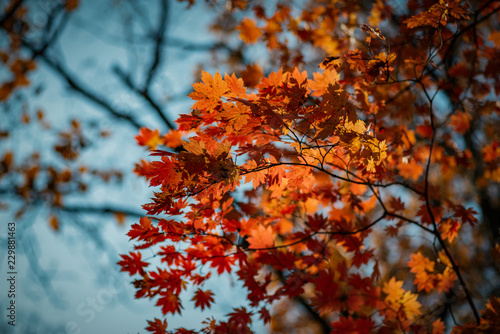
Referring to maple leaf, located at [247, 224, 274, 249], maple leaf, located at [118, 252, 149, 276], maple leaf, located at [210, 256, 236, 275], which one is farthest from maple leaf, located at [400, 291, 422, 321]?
maple leaf, located at [118, 252, 149, 276]

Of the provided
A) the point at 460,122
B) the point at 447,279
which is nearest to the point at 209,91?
the point at 447,279

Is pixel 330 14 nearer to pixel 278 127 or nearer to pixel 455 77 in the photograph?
pixel 455 77

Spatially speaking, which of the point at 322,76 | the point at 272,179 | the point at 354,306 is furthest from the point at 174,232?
the point at 322,76

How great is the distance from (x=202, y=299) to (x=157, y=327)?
43 centimetres

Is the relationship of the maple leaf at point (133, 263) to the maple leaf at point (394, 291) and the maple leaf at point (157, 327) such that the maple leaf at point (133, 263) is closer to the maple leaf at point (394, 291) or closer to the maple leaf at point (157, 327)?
the maple leaf at point (157, 327)

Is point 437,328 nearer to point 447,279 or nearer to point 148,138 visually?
point 447,279

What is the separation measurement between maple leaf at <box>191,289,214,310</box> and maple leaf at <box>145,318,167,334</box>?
1.09 feet

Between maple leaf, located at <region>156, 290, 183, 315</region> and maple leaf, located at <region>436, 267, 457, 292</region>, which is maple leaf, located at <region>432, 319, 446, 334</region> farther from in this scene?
maple leaf, located at <region>156, 290, 183, 315</region>

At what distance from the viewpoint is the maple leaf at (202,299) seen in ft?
7.26

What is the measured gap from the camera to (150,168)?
1470 millimetres

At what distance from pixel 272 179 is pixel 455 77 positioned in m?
3.43

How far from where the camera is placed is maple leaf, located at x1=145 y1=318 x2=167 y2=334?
6.12ft

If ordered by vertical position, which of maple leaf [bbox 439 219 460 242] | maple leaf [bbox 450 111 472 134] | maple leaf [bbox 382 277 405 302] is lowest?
maple leaf [bbox 382 277 405 302]

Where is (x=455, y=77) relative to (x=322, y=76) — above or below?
above
